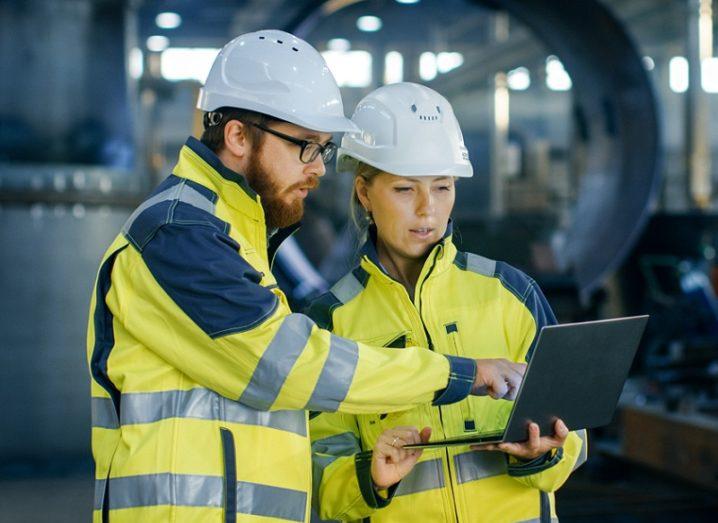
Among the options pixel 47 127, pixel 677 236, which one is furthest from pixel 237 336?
pixel 677 236

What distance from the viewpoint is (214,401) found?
6.03 feet

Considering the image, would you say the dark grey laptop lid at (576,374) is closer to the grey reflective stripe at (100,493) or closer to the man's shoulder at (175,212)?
the man's shoulder at (175,212)

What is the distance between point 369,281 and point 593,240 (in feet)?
20.0

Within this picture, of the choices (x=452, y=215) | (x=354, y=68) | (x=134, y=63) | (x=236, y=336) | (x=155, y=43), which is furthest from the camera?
(x=354, y=68)

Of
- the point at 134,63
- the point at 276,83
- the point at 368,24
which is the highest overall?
the point at 368,24

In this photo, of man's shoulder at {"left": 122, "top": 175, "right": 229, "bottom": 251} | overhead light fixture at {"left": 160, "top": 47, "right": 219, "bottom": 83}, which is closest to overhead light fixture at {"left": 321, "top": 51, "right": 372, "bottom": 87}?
overhead light fixture at {"left": 160, "top": 47, "right": 219, "bottom": 83}

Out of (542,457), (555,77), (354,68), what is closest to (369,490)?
(542,457)

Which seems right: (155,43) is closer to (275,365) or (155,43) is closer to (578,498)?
(578,498)

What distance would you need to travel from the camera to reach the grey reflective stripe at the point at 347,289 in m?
2.19

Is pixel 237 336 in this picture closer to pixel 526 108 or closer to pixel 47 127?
pixel 47 127

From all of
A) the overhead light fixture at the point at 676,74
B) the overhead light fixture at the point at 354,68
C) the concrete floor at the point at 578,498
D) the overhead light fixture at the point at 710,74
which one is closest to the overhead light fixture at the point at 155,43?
the concrete floor at the point at 578,498

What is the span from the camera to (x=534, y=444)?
1.91 meters

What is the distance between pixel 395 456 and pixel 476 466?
174 mm

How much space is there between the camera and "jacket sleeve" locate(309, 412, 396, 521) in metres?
2.03
